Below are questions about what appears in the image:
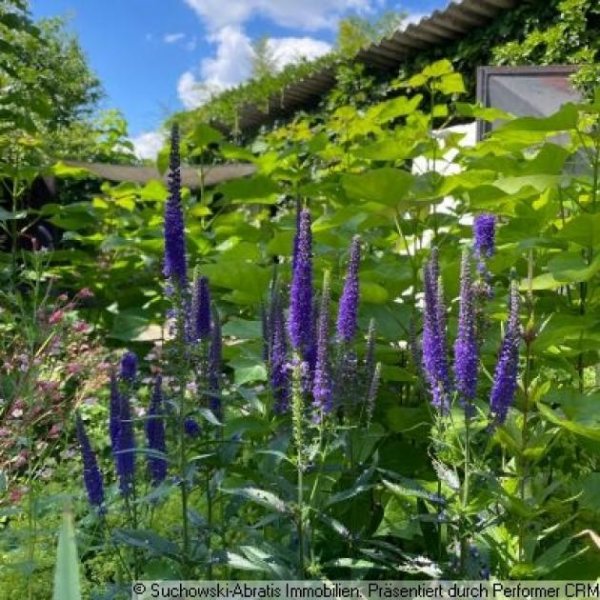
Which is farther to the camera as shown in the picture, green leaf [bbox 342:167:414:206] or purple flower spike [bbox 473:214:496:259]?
green leaf [bbox 342:167:414:206]

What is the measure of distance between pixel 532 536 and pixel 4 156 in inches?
182

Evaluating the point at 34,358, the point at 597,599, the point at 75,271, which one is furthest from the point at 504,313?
the point at 75,271

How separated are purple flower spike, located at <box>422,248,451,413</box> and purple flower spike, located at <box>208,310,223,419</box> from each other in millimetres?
503

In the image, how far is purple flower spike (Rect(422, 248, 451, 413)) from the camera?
1529 millimetres

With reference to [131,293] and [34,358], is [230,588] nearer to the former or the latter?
[34,358]

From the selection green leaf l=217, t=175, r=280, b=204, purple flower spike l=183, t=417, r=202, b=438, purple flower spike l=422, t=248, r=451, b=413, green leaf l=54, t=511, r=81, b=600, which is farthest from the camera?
green leaf l=217, t=175, r=280, b=204

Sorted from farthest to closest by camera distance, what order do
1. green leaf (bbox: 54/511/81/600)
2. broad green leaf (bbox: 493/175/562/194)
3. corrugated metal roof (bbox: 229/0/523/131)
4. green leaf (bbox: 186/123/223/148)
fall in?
1. corrugated metal roof (bbox: 229/0/523/131)
2. green leaf (bbox: 186/123/223/148)
3. broad green leaf (bbox: 493/175/562/194)
4. green leaf (bbox: 54/511/81/600)

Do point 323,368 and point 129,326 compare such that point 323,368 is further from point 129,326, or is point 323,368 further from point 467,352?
point 129,326

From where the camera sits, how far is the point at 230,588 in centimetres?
161

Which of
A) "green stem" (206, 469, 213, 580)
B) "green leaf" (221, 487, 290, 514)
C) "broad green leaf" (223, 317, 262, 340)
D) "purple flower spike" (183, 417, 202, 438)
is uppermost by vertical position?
"broad green leaf" (223, 317, 262, 340)

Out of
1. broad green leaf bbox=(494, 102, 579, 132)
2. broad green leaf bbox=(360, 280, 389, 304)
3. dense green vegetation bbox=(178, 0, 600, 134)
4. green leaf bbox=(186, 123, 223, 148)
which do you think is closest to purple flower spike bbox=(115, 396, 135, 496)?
broad green leaf bbox=(360, 280, 389, 304)

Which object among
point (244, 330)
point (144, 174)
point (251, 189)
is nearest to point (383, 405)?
point (244, 330)

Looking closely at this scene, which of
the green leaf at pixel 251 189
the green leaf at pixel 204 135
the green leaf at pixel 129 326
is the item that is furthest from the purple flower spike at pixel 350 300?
the green leaf at pixel 129 326

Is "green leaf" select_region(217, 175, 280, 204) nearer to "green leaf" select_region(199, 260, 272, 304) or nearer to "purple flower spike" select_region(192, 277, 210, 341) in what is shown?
"green leaf" select_region(199, 260, 272, 304)
